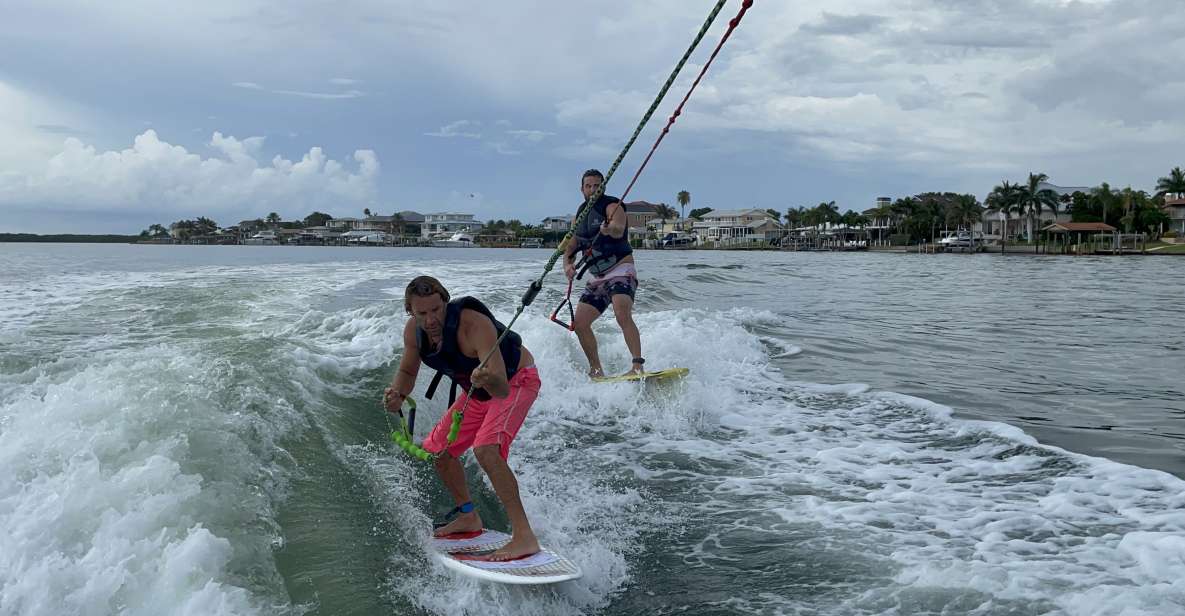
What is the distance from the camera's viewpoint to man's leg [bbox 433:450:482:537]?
16.8ft

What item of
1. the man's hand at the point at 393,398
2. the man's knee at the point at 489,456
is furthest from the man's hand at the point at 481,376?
the man's hand at the point at 393,398

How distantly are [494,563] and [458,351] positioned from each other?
1.25 m

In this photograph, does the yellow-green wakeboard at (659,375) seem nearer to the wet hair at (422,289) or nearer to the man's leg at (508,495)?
the man's leg at (508,495)

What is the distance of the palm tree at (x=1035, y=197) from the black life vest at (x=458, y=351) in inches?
4868

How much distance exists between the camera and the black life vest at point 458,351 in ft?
15.4

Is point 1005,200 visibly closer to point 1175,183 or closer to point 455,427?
point 1175,183

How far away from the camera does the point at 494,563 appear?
4508 mm

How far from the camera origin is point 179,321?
43.5 ft

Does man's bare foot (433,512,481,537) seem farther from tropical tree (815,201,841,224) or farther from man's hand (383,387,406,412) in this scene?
tropical tree (815,201,841,224)

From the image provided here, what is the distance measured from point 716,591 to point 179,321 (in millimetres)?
11602

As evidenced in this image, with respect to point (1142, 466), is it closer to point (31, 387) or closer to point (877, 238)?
point (31, 387)

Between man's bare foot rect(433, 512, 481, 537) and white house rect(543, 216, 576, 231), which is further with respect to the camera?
white house rect(543, 216, 576, 231)

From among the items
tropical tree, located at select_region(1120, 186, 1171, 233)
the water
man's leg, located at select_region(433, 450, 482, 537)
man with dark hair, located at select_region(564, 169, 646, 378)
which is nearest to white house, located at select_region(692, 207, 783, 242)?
tropical tree, located at select_region(1120, 186, 1171, 233)

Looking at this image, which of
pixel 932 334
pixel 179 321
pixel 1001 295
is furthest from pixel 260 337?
pixel 1001 295
